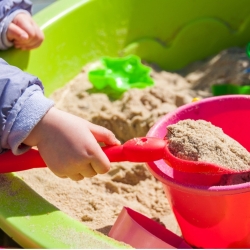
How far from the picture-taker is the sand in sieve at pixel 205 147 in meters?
0.93

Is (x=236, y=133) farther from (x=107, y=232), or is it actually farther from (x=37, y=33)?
(x=37, y=33)

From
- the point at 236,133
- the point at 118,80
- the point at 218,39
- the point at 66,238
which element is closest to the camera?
the point at 66,238

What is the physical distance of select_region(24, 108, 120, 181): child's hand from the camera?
2.95 ft

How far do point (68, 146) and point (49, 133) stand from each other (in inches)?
1.9

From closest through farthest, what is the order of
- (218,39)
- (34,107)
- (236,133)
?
(34,107) → (236,133) → (218,39)

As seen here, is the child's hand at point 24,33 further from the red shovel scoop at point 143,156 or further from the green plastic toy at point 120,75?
the red shovel scoop at point 143,156

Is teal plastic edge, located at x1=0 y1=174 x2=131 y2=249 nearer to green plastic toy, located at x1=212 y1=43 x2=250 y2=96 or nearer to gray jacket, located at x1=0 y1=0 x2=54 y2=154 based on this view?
gray jacket, located at x1=0 y1=0 x2=54 y2=154

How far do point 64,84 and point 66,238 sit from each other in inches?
35.9

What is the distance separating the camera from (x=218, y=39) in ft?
6.29

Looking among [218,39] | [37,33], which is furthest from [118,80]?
[218,39]

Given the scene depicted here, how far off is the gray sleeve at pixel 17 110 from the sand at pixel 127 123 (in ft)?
0.87

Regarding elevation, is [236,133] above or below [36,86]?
below

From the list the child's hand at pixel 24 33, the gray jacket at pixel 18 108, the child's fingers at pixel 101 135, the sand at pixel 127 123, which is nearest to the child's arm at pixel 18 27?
the child's hand at pixel 24 33

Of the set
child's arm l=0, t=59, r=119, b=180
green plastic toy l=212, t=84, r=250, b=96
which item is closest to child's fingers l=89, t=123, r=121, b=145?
child's arm l=0, t=59, r=119, b=180
